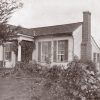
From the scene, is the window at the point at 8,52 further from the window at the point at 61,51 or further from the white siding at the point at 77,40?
the white siding at the point at 77,40

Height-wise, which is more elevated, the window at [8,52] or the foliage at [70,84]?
the window at [8,52]

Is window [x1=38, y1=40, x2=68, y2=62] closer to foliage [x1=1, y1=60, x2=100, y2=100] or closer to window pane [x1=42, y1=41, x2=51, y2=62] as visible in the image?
window pane [x1=42, y1=41, x2=51, y2=62]

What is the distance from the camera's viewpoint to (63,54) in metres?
25.9

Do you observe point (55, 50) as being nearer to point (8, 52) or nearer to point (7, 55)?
point (8, 52)

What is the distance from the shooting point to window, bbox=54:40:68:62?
25.8 metres

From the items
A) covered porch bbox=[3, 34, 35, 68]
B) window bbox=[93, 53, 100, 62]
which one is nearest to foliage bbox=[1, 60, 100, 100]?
covered porch bbox=[3, 34, 35, 68]

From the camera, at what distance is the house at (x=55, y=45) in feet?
84.0

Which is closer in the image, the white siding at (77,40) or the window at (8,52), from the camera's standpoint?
the white siding at (77,40)

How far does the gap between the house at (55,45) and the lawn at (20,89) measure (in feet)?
33.4

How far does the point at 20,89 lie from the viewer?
13195 millimetres

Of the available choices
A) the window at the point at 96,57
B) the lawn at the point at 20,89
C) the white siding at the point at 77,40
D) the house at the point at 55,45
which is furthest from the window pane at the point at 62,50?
the lawn at the point at 20,89

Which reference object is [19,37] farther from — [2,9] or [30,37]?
[2,9]

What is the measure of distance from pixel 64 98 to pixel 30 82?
3.13 metres

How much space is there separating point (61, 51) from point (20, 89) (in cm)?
1330
